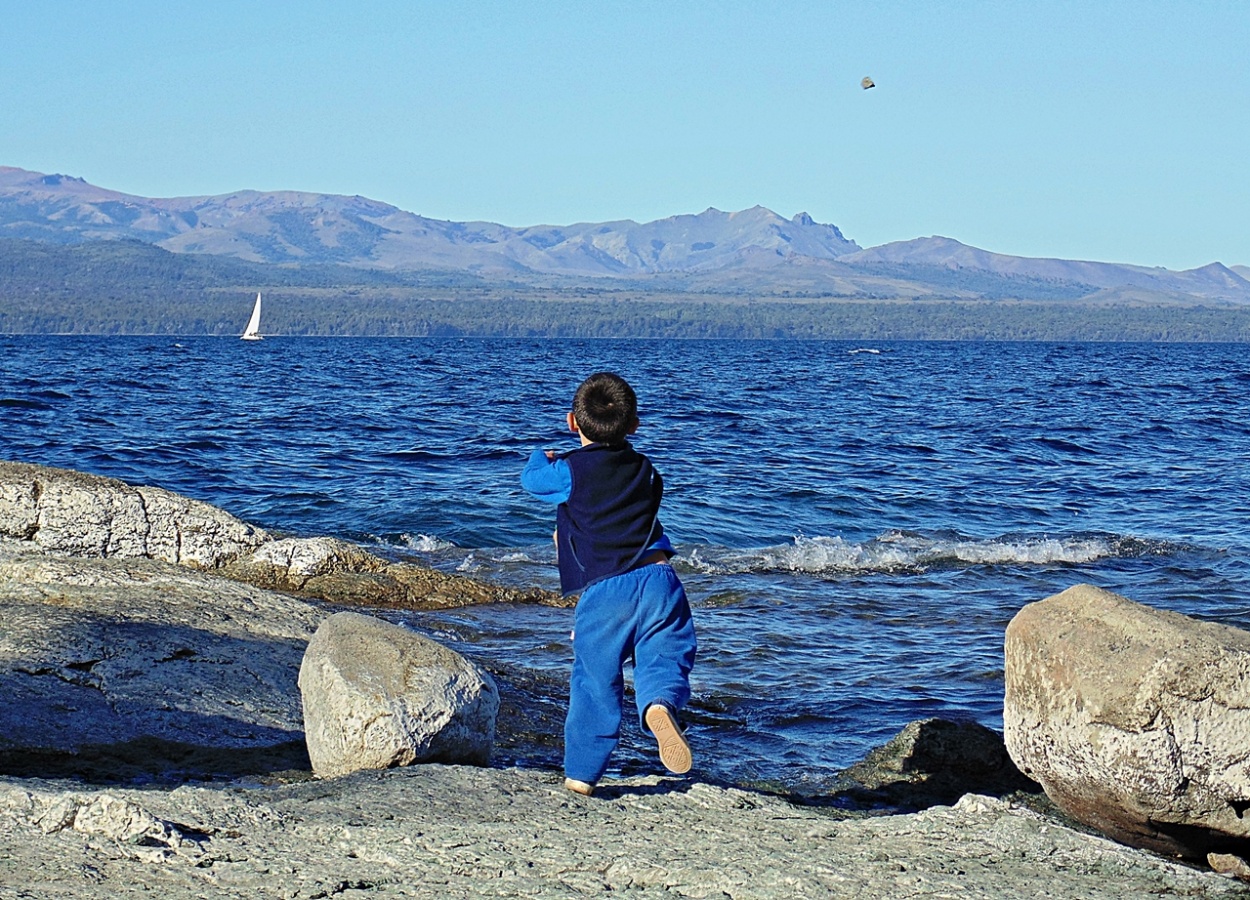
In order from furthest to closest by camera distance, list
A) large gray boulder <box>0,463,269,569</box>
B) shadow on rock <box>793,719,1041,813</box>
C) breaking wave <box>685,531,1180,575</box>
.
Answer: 1. breaking wave <box>685,531,1180,575</box>
2. large gray boulder <box>0,463,269,569</box>
3. shadow on rock <box>793,719,1041,813</box>

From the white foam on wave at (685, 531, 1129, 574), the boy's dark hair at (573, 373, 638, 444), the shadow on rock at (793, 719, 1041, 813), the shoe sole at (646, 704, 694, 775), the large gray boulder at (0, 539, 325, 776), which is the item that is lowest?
the white foam on wave at (685, 531, 1129, 574)

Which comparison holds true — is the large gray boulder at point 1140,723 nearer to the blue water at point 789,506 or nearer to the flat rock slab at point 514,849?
the flat rock slab at point 514,849

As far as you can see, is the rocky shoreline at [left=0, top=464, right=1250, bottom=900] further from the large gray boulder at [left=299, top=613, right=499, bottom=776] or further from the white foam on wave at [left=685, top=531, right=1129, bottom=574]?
the white foam on wave at [left=685, top=531, right=1129, bottom=574]

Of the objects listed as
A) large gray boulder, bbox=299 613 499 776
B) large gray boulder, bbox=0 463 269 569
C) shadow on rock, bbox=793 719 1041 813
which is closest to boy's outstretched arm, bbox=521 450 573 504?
large gray boulder, bbox=299 613 499 776

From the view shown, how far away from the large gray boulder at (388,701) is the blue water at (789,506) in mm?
1435

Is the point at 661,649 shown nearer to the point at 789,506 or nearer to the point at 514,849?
the point at 514,849

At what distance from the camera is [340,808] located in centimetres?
478

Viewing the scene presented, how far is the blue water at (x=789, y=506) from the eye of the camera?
9656mm

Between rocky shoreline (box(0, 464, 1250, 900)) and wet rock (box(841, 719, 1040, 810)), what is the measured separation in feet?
0.04

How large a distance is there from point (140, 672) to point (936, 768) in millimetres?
4021

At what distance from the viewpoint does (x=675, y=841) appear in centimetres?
462

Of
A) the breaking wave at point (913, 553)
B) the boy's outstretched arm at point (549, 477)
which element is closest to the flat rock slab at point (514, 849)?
Answer: the boy's outstretched arm at point (549, 477)

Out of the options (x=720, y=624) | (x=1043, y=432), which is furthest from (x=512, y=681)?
(x=1043, y=432)

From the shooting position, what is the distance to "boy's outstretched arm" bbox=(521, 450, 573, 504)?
536 centimetres
